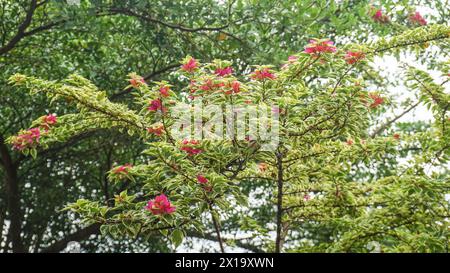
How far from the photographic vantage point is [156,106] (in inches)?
136

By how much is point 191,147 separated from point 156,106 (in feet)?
1.08

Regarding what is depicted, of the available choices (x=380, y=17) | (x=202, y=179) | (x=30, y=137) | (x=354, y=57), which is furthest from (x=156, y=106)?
(x=380, y=17)

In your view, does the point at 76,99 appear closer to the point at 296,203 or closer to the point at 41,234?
the point at 296,203

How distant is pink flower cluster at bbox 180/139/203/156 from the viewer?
338 cm

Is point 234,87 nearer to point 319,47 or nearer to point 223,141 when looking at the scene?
point 223,141

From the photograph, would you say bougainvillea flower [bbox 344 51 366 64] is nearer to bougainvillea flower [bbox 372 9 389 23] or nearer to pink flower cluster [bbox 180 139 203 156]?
pink flower cluster [bbox 180 139 203 156]

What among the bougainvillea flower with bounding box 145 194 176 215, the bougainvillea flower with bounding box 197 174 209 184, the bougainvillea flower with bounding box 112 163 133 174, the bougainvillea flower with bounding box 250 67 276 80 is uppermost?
the bougainvillea flower with bounding box 250 67 276 80

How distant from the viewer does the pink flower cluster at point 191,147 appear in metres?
3.38

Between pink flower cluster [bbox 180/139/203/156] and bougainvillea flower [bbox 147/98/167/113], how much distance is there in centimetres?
23

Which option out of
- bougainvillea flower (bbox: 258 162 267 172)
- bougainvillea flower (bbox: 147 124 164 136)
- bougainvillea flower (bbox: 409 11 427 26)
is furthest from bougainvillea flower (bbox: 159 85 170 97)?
bougainvillea flower (bbox: 409 11 427 26)

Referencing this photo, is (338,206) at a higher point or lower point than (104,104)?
lower

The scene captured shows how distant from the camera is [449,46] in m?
3.95
